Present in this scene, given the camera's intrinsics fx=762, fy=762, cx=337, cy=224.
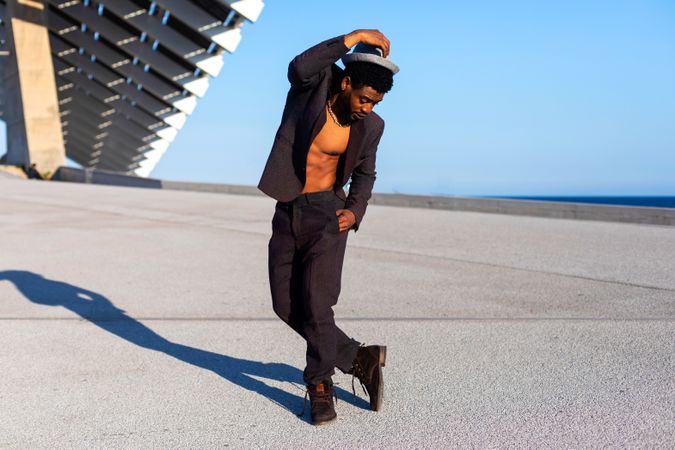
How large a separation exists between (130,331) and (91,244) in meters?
4.99

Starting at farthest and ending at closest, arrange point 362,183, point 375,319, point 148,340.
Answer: point 375,319 → point 148,340 → point 362,183

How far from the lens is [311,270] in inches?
138

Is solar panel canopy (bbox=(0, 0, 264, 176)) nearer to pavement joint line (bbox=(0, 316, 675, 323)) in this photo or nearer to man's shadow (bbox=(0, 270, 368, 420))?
man's shadow (bbox=(0, 270, 368, 420))

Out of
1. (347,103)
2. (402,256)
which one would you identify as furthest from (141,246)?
(347,103)

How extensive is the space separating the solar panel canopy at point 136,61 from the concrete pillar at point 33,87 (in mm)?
1135

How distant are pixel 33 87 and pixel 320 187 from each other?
32484 millimetres

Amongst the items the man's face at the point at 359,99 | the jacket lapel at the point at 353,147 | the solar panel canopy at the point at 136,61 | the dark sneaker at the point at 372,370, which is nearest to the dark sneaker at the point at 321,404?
the dark sneaker at the point at 372,370

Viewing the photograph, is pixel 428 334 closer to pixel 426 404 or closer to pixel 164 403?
pixel 426 404

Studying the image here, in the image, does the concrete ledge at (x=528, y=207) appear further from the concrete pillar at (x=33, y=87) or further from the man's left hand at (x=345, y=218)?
the concrete pillar at (x=33, y=87)

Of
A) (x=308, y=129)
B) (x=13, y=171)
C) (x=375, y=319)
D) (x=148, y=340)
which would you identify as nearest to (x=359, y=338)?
(x=375, y=319)

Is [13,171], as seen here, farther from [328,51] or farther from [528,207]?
[328,51]

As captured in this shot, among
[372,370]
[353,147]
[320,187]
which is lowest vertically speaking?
[372,370]

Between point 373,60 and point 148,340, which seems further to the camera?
point 148,340

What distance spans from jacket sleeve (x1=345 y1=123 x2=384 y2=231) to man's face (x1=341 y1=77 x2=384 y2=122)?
0.89 ft
